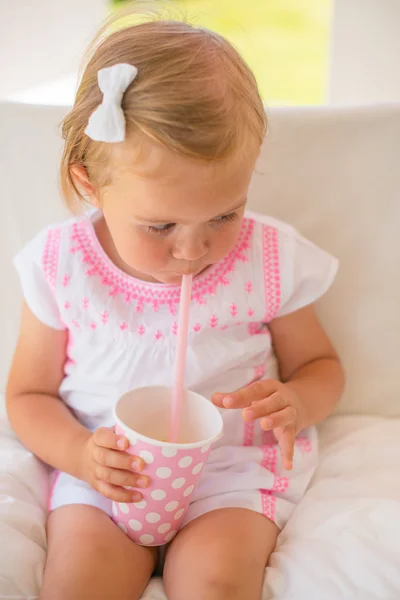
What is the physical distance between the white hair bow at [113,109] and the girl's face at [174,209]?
39mm

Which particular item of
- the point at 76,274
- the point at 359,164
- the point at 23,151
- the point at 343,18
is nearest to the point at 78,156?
the point at 76,274

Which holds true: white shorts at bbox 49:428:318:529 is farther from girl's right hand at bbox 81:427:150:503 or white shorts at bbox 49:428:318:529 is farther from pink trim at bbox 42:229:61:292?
pink trim at bbox 42:229:61:292

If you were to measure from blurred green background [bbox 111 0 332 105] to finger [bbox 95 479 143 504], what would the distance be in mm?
2776

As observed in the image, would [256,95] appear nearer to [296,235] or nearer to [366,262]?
[296,235]

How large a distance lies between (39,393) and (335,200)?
1.74 feet

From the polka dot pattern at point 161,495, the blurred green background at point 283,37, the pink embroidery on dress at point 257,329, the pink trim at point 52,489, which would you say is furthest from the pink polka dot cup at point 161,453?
the blurred green background at point 283,37

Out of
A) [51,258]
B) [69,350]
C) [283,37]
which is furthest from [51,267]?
[283,37]

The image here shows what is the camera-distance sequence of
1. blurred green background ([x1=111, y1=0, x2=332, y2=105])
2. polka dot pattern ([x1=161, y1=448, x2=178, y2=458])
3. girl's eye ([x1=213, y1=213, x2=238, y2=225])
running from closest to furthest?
polka dot pattern ([x1=161, y1=448, x2=178, y2=458])
girl's eye ([x1=213, y1=213, x2=238, y2=225])
blurred green background ([x1=111, y1=0, x2=332, y2=105])

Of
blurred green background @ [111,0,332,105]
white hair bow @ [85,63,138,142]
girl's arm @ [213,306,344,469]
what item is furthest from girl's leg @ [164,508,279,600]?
blurred green background @ [111,0,332,105]

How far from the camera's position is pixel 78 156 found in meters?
0.87

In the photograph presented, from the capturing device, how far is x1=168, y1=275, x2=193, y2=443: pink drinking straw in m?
0.80

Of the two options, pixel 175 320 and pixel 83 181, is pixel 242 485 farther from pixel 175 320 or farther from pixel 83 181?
pixel 83 181

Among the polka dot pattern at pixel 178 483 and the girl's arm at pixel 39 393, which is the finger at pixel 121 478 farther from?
the girl's arm at pixel 39 393

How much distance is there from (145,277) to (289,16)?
3.14 m
